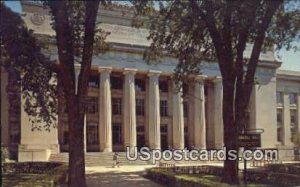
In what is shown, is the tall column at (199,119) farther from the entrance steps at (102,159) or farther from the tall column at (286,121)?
the tall column at (286,121)

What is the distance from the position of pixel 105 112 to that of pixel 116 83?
5.81m

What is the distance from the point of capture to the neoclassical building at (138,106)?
4669cm

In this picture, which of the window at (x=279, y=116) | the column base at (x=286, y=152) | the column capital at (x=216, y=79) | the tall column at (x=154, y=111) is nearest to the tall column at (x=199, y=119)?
the column capital at (x=216, y=79)

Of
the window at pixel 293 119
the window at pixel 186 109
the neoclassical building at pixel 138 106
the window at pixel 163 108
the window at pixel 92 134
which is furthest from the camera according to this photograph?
the window at pixel 293 119

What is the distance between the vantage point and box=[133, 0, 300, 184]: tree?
18816 millimetres

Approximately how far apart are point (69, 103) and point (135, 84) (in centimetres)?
3737

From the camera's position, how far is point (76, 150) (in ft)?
56.0

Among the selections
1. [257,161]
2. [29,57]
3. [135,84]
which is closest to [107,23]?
[135,84]

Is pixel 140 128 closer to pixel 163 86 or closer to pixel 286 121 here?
pixel 163 86

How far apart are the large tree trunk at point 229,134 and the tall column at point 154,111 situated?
31.6 metres

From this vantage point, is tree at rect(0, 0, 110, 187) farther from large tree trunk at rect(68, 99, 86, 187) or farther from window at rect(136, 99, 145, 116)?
window at rect(136, 99, 145, 116)

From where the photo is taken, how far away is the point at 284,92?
222 feet

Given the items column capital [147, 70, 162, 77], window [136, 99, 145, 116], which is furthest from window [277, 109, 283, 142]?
column capital [147, 70, 162, 77]

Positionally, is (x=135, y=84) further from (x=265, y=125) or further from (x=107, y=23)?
(x=265, y=125)
